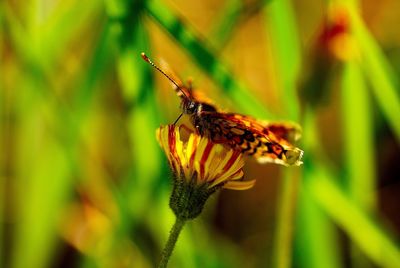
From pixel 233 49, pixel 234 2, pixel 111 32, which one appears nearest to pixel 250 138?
pixel 111 32

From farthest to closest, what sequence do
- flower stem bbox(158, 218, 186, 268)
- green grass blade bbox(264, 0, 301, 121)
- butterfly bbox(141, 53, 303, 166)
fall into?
green grass blade bbox(264, 0, 301, 121), butterfly bbox(141, 53, 303, 166), flower stem bbox(158, 218, 186, 268)

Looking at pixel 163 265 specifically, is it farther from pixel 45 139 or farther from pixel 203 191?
pixel 45 139

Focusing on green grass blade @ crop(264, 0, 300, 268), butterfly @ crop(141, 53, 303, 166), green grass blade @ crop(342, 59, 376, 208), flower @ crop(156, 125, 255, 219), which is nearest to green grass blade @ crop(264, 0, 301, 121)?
green grass blade @ crop(264, 0, 300, 268)

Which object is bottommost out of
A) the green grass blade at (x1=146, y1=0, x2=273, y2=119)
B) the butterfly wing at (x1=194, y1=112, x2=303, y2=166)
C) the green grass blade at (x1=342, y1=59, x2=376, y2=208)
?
the butterfly wing at (x1=194, y1=112, x2=303, y2=166)

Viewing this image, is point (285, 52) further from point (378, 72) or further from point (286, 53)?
point (378, 72)

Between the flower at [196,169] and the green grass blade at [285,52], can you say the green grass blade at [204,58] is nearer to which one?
the green grass blade at [285,52]

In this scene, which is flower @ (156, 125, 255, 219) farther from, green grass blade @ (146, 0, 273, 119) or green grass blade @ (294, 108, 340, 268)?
green grass blade @ (294, 108, 340, 268)

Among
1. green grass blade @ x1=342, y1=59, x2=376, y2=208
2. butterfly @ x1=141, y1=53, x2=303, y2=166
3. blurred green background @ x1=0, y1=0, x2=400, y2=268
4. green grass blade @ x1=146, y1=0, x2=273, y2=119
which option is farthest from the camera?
green grass blade @ x1=342, y1=59, x2=376, y2=208

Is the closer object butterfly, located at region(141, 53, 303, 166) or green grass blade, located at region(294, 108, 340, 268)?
butterfly, located at region(141, 53, 303, 166)

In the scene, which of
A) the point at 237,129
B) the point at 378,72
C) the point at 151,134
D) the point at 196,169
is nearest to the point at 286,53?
the point at 378,72
